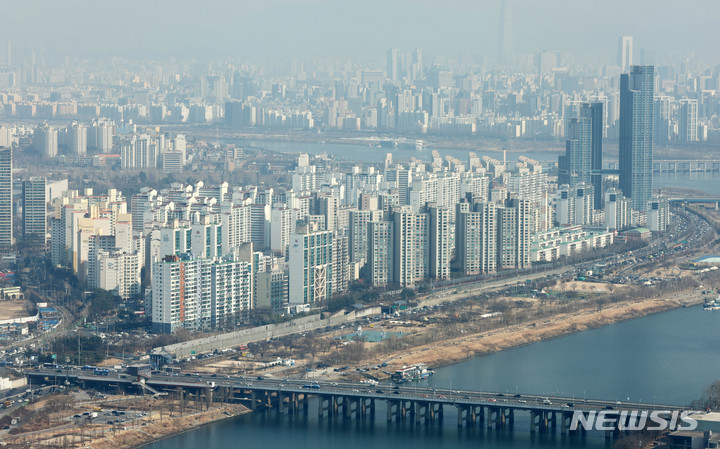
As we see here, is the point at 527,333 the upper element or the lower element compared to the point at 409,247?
lower

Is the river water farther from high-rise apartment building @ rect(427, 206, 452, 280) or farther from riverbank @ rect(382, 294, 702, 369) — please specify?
high-rise apartment building @ rect(427, 206, 452, 280)

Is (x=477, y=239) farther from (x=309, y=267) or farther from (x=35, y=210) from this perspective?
(x=35, y=210)

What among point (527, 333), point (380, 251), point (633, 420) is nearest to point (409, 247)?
point (380, 251)

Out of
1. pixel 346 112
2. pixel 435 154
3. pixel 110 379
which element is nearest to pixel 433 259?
pixel 110 379

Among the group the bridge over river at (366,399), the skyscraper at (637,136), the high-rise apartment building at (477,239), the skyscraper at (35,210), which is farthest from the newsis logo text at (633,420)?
the skyscraper at (637,136)

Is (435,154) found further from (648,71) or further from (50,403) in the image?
A: (50,403)

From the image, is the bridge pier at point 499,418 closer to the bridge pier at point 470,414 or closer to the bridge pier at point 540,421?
the bridge pier at point 470,414
